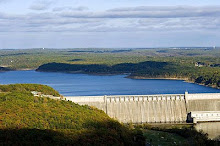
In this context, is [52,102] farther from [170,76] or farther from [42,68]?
[42,68]

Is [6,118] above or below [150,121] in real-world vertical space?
above

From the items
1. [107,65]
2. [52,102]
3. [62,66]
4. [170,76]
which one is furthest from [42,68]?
[52,102]

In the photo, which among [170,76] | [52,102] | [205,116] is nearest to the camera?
[52,102]

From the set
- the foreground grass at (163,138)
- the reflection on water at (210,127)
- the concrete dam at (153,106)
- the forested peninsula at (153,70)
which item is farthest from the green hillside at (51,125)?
the forested peninsula at (153,70)

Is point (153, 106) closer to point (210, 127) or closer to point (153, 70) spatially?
point (210, 127)

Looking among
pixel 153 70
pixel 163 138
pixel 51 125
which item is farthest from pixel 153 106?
pixel 153 70

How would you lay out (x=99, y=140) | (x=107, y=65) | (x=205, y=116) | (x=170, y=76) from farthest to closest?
1. (x=107, y=65)
2. (x=170, y=76)
3. (x=205, y=116)
4. (x=99, y=140)
